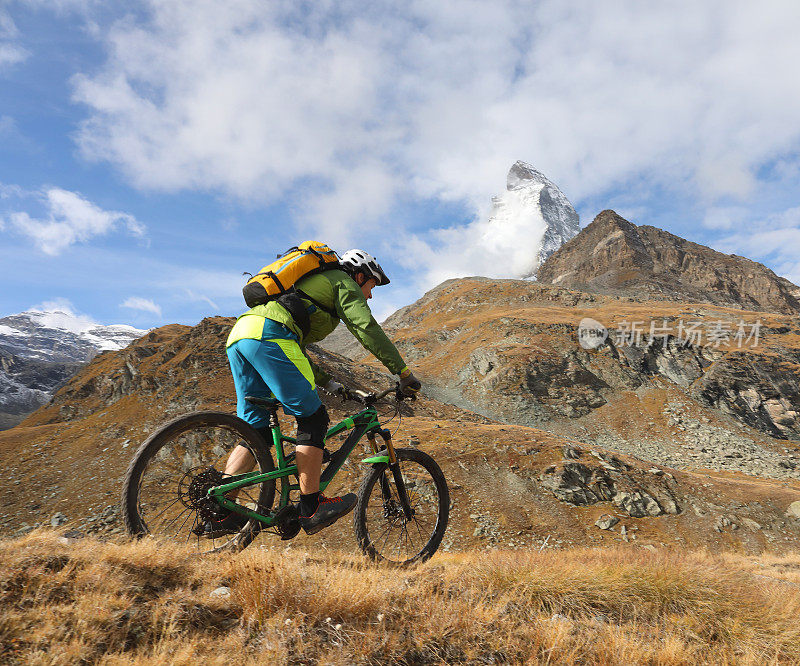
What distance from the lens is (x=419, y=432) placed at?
63.1ft

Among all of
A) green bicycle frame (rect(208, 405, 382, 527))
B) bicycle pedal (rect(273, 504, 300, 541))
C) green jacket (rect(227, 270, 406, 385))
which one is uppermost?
green jacket (rect(227, 270, 406, 385))

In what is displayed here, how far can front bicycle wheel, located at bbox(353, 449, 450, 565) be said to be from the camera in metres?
4.91

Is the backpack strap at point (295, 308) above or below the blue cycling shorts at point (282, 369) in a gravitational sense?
above

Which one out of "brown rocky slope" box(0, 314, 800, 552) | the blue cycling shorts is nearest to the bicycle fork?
the blue cycling shorts

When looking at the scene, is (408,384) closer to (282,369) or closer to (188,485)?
(282,369)

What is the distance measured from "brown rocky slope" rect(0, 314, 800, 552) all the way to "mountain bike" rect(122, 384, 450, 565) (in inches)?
320

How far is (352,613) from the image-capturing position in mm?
2994

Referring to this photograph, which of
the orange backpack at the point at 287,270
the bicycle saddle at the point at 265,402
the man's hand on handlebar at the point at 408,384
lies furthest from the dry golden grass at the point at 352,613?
the orange backpack at the point at 287,270

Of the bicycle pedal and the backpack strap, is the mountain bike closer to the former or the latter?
the bicycle pedal

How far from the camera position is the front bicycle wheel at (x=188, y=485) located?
12.0 ft

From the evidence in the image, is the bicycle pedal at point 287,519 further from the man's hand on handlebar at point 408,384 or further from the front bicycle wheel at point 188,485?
the man's hand on handlebar at point 408,384

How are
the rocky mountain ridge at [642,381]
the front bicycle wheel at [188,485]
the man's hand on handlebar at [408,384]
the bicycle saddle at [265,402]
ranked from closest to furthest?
the front bicycle wheel at [188,485] < the bicycle saddle at [265,402] < the man's hand on handlebar at [408,384] < the rocky mountain ridge at [642,381]

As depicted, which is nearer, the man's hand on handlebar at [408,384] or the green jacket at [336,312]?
the green jacket at [336,312]

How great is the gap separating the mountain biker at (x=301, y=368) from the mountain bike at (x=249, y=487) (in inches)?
5.8
